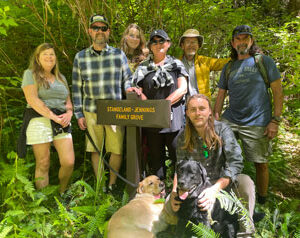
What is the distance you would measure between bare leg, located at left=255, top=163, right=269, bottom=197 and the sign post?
5.62ft

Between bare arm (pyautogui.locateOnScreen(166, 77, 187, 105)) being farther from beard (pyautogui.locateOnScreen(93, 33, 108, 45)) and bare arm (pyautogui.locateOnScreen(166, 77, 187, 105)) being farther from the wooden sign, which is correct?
beard (pyautogui.locateOnScreen(93, 33, 108, 45))

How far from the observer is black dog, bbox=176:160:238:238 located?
99.9 inches

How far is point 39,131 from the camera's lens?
3.83m

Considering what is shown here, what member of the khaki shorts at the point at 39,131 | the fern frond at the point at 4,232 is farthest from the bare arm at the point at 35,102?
the fern frond at the point at 4,232

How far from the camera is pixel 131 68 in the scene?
14.5ft

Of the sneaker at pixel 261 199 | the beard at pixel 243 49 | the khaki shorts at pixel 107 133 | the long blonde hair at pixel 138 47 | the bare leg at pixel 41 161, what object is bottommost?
the sneaker at pixel 261 199

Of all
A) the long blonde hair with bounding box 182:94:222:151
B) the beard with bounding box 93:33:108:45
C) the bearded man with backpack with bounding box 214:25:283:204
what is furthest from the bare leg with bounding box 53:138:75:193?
the bearded man with backpack with bounding box 214:25:283:204

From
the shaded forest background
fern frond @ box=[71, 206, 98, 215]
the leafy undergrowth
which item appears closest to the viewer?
the leafy undergrowth

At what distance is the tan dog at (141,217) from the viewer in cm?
276

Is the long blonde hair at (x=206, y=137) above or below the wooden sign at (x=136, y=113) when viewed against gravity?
below

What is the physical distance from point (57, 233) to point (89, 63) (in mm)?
2448

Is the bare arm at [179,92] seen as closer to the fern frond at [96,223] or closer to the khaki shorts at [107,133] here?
the khaki shorts at [107,133]

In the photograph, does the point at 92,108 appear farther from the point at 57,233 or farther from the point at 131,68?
the point at 57,233

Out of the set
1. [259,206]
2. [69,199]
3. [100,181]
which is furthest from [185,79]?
[69,199]
